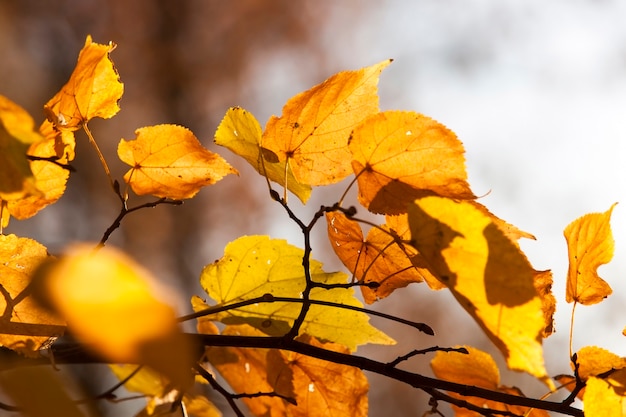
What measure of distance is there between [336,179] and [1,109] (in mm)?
208

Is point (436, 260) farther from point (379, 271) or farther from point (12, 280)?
point (12, 280)

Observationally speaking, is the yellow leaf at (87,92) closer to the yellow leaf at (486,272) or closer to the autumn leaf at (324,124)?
the autumn leaf at (324,124)

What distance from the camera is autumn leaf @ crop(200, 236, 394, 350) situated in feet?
1.44

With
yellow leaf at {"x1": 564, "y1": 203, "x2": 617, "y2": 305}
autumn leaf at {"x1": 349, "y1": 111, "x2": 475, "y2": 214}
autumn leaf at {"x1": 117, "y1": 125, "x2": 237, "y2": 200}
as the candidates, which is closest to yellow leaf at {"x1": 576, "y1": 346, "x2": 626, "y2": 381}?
yellow leaf at {"x1": 564, "y1": 203, "x2": 617, "y2": 305}

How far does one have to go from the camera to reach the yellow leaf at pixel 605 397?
1.17 ft

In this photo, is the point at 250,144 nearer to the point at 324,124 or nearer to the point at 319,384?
the point at 324,124

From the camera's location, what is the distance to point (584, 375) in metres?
0.43

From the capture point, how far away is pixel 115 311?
21 cm

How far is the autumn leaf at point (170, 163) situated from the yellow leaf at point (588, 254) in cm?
24

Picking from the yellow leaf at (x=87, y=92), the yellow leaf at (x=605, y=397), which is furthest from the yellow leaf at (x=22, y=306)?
the yellow leaf at (x=605, y=397)

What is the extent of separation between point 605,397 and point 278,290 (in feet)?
0.72

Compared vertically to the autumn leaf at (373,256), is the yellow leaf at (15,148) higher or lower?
lower

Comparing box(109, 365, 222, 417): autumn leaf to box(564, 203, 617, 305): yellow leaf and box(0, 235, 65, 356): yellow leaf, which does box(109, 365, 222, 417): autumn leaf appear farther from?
box(564, 203, 617, 305): yellow leaf

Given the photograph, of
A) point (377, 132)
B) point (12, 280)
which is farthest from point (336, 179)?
point (12, 280)
